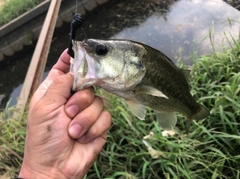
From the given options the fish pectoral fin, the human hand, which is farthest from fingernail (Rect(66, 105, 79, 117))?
the fish pectoral fin

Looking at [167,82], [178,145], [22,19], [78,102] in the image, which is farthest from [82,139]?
[22,19]

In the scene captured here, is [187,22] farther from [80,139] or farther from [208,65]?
[80,139]

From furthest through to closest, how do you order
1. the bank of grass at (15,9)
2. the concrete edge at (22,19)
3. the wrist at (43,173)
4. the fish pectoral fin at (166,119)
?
the bank of grass at (15,9) → the concrete edge at (22,19) → the fish pectoral fin at (166,119) → the wrist at (43,173)

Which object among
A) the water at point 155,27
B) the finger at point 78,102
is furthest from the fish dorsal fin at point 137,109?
the water at point 155,27

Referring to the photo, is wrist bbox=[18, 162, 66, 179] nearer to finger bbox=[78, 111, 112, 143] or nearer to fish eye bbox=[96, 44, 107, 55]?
finger bbox=[78, 111, 112, 143]

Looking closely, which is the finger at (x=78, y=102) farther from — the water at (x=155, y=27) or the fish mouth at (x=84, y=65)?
the water at (x=155, y=27)

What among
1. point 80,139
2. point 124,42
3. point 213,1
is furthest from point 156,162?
point 213,1

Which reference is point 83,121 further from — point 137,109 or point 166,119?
point 166,119
